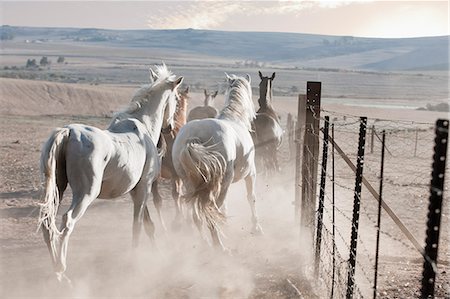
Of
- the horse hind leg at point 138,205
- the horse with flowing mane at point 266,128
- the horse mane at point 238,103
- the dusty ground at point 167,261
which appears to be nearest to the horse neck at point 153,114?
the horse hind leg at point 138,205

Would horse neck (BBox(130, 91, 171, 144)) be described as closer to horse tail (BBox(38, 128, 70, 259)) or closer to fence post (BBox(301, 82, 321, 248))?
horse tail (BBox(38, 128, 70, 259))

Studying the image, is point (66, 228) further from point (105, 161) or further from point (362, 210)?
point (362, 210)

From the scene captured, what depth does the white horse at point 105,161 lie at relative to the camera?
5.59 m

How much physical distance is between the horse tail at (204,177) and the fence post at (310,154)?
3.44 ft

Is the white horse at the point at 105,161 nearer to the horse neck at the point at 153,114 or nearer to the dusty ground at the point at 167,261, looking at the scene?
the horse neck at the point at 153,114

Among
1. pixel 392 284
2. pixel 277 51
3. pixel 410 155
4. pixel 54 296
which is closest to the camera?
pixel 54 296

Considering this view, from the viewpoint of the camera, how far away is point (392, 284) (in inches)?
252

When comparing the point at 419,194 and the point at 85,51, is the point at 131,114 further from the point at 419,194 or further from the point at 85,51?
the point at 85,51

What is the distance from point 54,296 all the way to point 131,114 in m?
2.43

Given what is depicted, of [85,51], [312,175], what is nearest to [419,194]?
[312,175]

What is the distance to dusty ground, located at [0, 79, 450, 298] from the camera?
6215 millimetres

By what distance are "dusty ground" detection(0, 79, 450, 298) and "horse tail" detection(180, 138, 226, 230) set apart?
30 cm

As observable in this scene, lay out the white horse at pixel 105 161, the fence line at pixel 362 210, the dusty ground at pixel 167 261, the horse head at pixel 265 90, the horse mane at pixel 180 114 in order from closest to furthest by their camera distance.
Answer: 1. the fence line at pixel 362 210
2. the white horse at pixel 105 161
3. the dusty ground at pixel 167 261
4. the horse mane at pixel 180 114
5. the horse head at pixel 265 90

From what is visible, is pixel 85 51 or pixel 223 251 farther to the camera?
pixel 85 51
